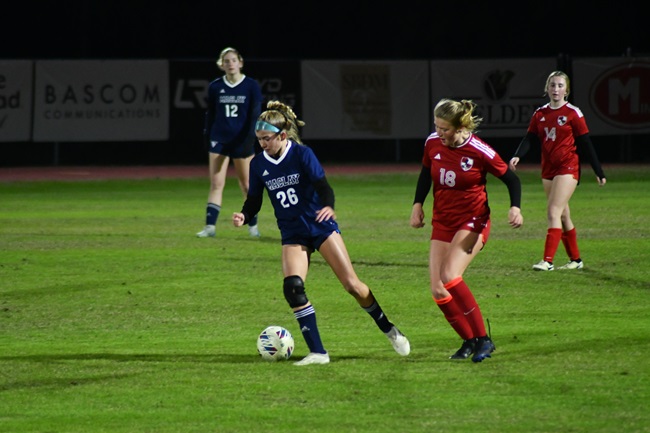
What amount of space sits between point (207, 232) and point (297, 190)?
27.6 feet

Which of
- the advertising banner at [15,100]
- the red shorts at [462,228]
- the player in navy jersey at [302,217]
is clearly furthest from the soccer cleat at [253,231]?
the advertising banner at [15,100]

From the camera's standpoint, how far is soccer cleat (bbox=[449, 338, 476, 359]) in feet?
28.5

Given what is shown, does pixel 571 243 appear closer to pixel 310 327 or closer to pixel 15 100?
pixel 310 327

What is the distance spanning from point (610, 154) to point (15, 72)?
16.2 meters

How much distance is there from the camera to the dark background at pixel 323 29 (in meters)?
42.3

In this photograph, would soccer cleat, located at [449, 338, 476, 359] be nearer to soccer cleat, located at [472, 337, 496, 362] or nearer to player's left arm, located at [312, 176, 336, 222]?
soccer cleat, located at [472, 337, 496, 362]

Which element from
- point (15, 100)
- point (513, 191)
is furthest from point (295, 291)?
point (15, 100)

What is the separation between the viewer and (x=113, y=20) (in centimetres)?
4416

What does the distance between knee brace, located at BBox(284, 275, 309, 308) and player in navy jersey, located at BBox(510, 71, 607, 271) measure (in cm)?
537

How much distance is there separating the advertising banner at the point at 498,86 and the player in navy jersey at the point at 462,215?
75.0 feet

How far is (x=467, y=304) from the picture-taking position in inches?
342

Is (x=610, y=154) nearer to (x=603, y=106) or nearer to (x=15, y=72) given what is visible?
(x=603, y=106)

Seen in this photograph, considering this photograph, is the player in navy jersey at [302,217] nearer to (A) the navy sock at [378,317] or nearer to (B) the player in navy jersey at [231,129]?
(A) the navy sock at [378,317]

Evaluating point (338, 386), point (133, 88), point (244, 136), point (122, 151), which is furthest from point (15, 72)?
point (338, 386)
